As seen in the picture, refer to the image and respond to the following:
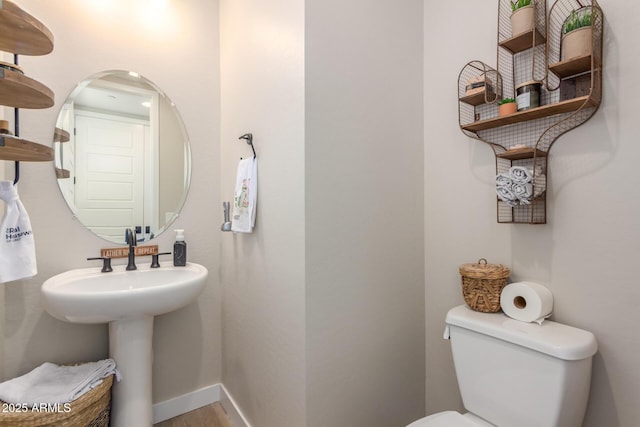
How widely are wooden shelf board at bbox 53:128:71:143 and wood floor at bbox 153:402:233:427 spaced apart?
5.19 ft

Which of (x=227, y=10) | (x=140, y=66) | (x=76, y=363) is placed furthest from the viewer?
(x=227, y=10)

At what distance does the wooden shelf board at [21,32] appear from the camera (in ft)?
2.65

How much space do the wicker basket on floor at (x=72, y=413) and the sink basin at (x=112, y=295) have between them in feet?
1.06

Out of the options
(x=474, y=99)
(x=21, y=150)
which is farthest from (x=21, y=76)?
(x=474, y=99)

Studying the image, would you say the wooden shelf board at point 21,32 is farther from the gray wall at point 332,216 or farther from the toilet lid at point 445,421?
the toilet lid at point 445,421

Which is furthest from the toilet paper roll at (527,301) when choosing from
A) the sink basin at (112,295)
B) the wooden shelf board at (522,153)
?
the sink basin at (112,295)

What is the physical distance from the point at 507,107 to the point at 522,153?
7.3 inches

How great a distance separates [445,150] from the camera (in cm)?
143

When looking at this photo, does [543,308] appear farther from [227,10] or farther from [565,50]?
[227,10]

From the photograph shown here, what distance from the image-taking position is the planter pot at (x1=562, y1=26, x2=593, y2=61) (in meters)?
0.93

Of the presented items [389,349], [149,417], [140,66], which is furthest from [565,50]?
[149,417]

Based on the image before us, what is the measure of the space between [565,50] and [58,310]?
2012 mm

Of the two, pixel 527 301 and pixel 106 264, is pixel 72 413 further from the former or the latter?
pixel 527 301

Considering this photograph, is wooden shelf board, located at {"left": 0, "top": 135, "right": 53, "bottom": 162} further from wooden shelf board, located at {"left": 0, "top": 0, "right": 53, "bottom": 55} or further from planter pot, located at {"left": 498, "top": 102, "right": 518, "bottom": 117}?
planter pot, located at {"left": 498, "top": 102, "right": 518, "bottom": 117}
